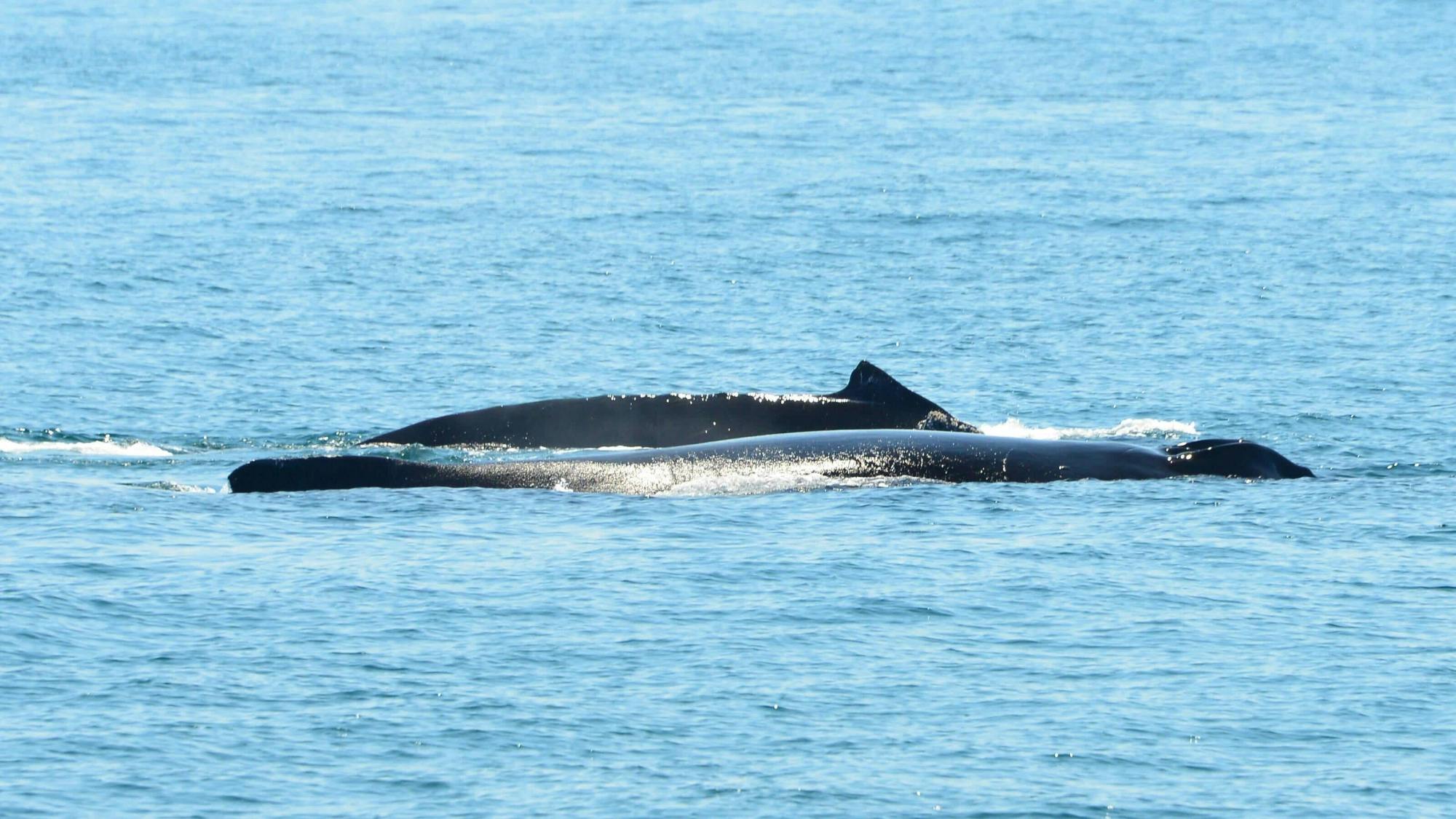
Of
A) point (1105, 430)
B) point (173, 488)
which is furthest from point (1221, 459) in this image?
point (173, 488)

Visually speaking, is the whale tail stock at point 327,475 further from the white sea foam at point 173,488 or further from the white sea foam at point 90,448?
the white sea foam at point 90,448

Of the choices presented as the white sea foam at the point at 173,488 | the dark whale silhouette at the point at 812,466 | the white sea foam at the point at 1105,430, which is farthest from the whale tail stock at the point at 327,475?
the white sea foam at the point at 1105,430

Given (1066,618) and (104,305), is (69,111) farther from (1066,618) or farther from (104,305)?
(1066,618)

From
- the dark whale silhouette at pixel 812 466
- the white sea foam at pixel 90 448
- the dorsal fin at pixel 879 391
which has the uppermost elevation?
the dorsal fin at pixel 879 391

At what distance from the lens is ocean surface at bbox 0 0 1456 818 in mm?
13562

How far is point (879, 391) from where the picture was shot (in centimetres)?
2300

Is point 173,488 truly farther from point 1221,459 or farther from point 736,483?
point 1221,459

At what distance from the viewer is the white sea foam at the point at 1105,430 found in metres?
25.2

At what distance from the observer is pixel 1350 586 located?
17562mm

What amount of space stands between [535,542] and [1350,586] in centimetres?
649

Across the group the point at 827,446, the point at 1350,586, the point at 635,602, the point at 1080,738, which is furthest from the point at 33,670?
the point at 1350,586

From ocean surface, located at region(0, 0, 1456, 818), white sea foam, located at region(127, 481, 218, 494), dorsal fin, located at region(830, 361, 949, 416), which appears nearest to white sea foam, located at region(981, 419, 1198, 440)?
ocean surface, located at region(0, 0, 1456, 818)

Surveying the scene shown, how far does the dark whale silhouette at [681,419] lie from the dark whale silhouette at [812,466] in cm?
157

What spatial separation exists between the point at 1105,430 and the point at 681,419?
5165mm
